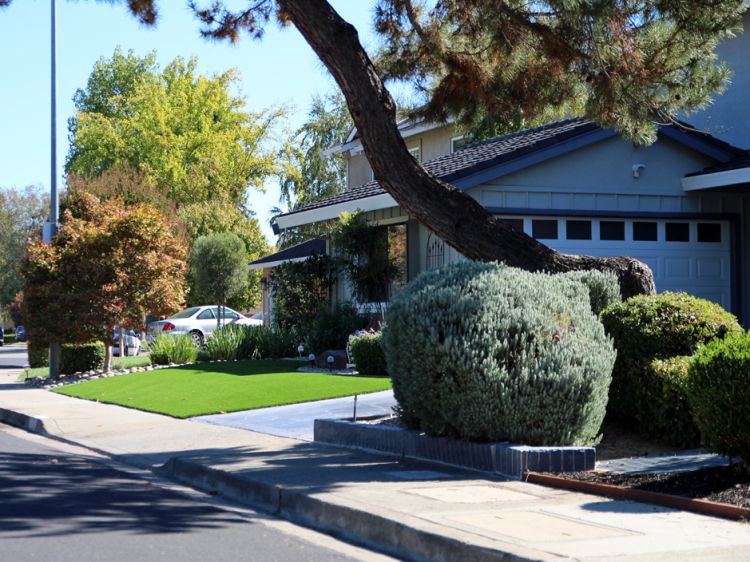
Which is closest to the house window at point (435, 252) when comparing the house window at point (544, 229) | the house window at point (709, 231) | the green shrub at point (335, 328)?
the house window at point (544, 229)

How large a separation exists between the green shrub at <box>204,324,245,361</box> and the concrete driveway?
8649mm

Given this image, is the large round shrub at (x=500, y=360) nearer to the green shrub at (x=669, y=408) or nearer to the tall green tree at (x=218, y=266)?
the green shrub at (x=669, y=408)

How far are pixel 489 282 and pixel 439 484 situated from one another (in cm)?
225

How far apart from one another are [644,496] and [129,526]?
3.97 meters

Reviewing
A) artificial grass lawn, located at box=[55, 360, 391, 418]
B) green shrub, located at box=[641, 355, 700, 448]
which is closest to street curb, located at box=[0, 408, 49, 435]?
artificial grass lawn, located at box=[55, 360, 391, 418]

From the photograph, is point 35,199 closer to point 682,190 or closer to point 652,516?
point 682,190

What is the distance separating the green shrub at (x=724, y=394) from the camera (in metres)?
7.85

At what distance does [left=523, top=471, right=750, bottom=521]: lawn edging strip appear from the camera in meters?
7.27

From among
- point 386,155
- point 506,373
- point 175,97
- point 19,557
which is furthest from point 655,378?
point 175,97

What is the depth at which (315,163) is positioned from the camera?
52.9 meters

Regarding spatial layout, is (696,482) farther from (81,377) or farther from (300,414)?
(81,377)

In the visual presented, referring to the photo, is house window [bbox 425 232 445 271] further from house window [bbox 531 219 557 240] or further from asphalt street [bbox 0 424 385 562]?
asphalt street [bbox 0 424 385 562]

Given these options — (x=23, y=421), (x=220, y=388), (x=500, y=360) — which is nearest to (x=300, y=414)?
(x=220, y=388)

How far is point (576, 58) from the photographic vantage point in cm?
1280
